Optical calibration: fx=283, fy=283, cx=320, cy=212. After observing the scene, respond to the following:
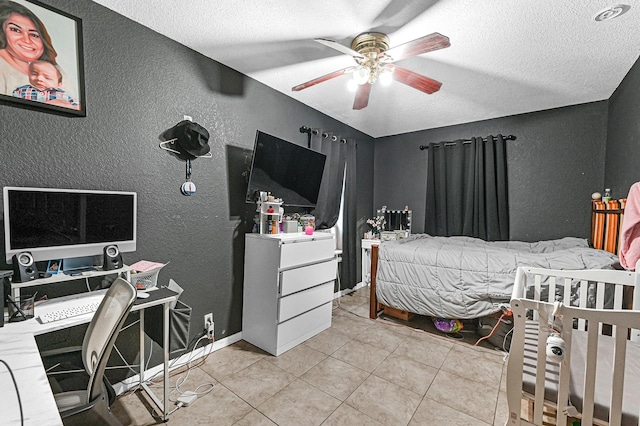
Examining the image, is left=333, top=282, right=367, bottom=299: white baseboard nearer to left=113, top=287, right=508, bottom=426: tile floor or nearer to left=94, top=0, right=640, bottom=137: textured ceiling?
left=113, top=287, right=508, bottom=426: tile floor

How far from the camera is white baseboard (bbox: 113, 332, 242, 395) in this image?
1.87m

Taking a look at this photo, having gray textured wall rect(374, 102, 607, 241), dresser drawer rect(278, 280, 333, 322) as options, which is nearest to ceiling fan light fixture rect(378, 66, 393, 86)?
dresser drawer rect(278, 280, 333, 322)

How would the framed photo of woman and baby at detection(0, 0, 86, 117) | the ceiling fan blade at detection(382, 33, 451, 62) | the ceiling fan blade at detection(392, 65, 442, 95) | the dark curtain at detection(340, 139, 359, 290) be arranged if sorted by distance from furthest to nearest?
the dark curtain at detection(340, 139, 359, 290) → the ceiling fan blade at detection(392, 65, 442, 95) → the ceiling fan blade at detection(382, 33, 451, 62) → the framed photo of woman and baby at detection(0, 0, 86, 117)

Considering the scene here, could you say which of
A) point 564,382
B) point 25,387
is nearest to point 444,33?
point 564,382

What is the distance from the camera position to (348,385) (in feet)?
6.56

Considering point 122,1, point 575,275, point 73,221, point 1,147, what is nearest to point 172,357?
point 73,221

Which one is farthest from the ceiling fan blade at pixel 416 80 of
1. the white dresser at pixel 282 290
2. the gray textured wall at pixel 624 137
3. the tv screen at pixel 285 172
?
the gray textured wall at pixel 624 137

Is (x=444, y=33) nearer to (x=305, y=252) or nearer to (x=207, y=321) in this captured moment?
(x=305, y=252)

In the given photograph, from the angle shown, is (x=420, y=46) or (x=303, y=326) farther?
(x=303, y=326)

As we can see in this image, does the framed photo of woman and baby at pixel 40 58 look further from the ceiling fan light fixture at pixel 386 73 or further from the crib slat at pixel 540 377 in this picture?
the crib slat at pixel 540 377

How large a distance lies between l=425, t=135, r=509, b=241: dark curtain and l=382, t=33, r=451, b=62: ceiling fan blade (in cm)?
244

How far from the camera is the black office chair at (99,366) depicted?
1.00 m

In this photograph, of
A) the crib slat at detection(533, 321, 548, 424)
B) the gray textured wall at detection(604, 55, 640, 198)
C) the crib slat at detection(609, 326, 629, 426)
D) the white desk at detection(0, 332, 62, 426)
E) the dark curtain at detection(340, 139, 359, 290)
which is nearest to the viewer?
the white desk at detection(0, 332, 62, 426)

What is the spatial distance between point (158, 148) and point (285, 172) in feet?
3.71
